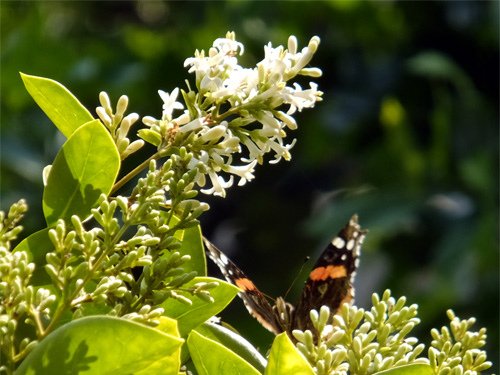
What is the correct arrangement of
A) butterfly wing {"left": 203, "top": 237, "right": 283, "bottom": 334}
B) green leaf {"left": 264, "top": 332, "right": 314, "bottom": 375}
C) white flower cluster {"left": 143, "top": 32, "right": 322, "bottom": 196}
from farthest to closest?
1. butterfly wing {"left": 203, "top": 237, "right": 283, "bottom": 334}
2. white flower cluster {"left": 143, "top": 32, "right": 322, "bottom": 196}
3. green leaf {"left": 264, "top": 332, "right": 314, "bottom": 375}

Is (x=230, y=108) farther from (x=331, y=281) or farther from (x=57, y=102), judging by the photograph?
(x=331, y=281)

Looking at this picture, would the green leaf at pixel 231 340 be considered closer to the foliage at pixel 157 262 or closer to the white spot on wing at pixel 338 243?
the foliage at pixel 157 262

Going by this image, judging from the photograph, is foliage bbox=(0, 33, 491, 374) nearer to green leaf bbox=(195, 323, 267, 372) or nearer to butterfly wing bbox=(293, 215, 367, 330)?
green leaf bbox=(195, 323, 267, 372)

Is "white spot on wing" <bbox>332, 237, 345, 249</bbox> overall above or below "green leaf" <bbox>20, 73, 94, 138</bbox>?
below

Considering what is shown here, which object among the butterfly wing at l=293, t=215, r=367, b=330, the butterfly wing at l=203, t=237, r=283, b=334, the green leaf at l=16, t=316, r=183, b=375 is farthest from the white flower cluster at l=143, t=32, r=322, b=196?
the butterfly wing at l=293, t=215, r=367, b=330

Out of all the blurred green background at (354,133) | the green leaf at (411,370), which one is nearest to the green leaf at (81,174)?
the green leaf at (411,370)

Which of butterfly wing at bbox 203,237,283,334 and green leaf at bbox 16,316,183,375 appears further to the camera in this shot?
butterfly wing at bbox 203,237,283,334
